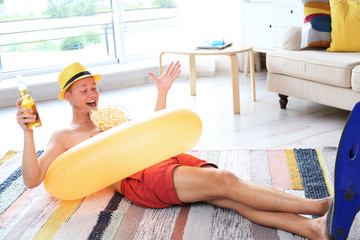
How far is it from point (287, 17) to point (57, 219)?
130 inches

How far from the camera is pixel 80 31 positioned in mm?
5320

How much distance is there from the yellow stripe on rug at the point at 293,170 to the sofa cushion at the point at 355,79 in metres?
0.70

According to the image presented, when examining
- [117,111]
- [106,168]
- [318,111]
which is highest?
[117,111]

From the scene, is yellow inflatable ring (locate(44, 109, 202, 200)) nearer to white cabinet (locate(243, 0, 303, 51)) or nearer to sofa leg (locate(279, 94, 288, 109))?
sofa leg (locate(279, 94, 288, 109))

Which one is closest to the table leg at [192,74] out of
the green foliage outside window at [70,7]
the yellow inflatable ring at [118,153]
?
the green foliage outside window at [70,7]

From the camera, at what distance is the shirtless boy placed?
2.01 m

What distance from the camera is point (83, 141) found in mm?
2438

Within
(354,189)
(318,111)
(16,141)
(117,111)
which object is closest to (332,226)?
(354,189)

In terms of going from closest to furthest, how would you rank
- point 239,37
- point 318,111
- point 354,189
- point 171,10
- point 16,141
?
point 354,189 < point 16,141 < point 318,111 < point 239,37 < point 171,10

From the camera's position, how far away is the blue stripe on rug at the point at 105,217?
218cm

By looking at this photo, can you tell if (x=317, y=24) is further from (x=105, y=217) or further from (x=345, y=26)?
(x=105, y=217)

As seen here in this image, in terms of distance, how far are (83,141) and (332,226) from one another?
124 centimetres

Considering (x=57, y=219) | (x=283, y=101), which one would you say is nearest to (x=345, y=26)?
(x=283, y=101)

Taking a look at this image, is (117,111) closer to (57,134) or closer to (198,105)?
(57,134)
